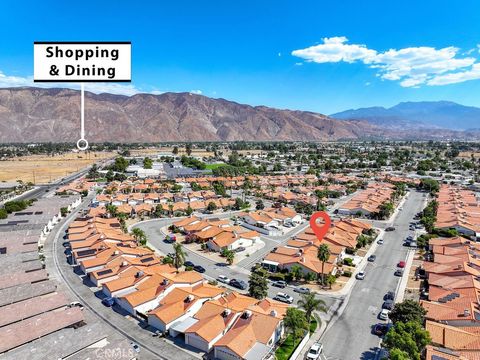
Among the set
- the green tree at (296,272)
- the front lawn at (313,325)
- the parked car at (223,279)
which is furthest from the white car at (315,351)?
the parked car at (223,279)

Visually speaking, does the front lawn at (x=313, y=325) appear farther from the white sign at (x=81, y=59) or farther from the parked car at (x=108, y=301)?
the white sign at (x=81, y=59)

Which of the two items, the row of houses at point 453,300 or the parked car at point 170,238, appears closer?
the row of houses at point 453,300

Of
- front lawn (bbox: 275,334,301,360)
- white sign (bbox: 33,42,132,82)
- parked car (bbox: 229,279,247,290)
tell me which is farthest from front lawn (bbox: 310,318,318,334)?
white sign (bbox: 33,42,132,82)

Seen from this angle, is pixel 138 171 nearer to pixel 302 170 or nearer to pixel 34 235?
pixel 302 170

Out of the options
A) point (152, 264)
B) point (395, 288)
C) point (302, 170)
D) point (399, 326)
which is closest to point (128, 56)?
point (399, 326)

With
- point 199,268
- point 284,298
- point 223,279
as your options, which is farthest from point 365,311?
point 199,268

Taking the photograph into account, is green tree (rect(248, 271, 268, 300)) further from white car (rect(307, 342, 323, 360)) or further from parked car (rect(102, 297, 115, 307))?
parked car (rect(102, 297, 115, 307))
